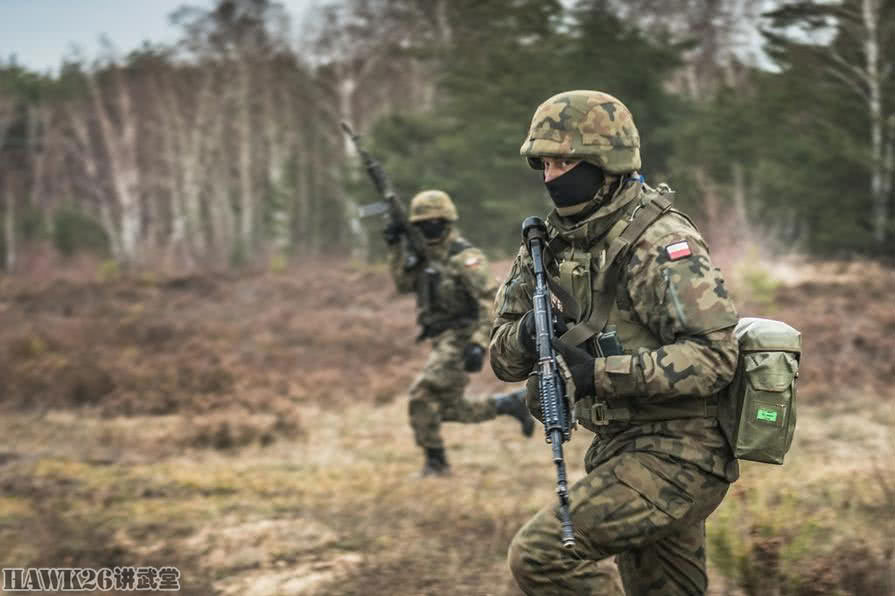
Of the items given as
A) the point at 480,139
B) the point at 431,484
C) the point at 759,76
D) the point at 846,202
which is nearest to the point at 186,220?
the point at 480,139

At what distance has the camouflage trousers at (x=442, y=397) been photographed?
23.0 ft

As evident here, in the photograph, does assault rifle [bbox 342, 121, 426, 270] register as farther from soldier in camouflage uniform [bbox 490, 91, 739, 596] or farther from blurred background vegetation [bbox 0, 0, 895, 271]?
blurred background vegetation [bbox 0, 0, 895, 271]

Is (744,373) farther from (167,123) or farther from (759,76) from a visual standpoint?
(167,123)

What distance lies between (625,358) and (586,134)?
2.31 ft

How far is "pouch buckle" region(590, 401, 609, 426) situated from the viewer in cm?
287

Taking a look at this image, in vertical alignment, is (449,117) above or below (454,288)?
above

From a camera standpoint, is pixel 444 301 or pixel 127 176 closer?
pixel 444 301

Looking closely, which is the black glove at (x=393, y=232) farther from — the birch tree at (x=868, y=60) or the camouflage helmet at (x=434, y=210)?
the birch tree at (x=868, y=60)

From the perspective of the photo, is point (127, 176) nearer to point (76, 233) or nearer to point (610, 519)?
point (76, 233)

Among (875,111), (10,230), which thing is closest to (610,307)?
(875,111)

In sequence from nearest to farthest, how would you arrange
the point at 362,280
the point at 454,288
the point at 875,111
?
the point at 454,288 → the point at 875,111 → the point at 362,280

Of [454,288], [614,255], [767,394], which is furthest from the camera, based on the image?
[454,288]

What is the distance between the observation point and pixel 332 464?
7910 millimetres

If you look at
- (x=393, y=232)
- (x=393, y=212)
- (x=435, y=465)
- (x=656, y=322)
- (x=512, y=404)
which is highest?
(x=393, y=212)
